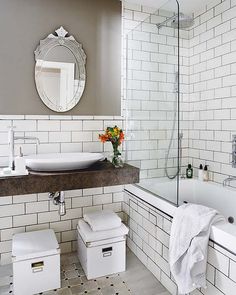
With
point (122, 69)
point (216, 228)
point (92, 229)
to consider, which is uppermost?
point (122, 69)

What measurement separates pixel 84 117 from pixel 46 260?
1.34m

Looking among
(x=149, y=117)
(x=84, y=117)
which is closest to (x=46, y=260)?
(x=84, y=117)

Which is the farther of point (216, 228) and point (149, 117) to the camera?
point (149, 117)

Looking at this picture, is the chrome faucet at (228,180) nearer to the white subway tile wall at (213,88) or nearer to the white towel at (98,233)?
the white subway tile wall at (213,88)

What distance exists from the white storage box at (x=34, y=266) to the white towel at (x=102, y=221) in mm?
360

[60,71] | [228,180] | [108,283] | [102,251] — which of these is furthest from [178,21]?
[108,283]

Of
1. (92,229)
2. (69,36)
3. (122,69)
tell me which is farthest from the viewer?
(122,69)

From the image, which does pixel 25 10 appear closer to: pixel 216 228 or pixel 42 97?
pixel 42 97

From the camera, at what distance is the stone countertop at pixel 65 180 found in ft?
5.59

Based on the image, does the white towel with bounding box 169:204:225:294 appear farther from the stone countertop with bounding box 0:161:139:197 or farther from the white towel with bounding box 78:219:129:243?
the white towel with bounding box 78:219:129:243

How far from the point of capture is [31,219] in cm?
240

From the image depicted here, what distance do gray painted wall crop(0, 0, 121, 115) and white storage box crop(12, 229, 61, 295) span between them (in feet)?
3.79

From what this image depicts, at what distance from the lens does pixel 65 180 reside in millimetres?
1818

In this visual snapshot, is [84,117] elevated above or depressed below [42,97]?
below
